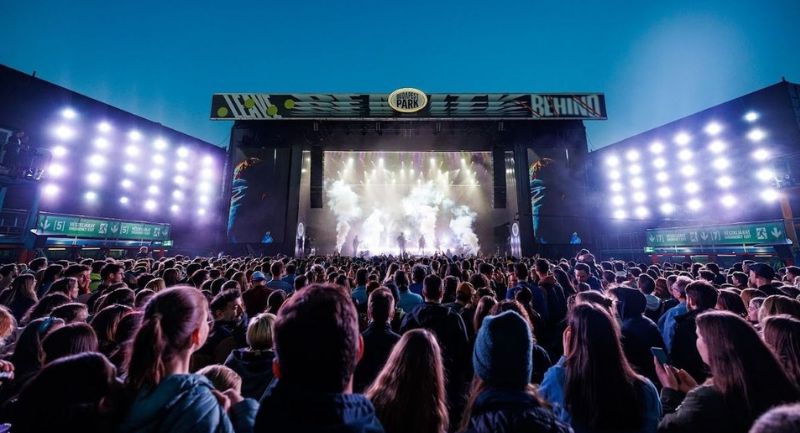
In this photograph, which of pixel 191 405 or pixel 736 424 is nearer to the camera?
pixel 191 405

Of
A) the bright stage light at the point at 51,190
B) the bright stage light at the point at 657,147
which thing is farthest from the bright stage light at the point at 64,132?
the bright stage light at the point at 657,147

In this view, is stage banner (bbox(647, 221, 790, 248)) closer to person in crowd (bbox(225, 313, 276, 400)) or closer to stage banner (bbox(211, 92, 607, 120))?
stage banner (bbox(211, 92, 607, 120))

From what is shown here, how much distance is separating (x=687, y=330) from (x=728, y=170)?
1056 inches

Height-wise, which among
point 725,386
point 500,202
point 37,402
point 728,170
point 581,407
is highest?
point 728,170

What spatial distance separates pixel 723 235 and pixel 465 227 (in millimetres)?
19153

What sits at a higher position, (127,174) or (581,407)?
(127,174)

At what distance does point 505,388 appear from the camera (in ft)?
4.91

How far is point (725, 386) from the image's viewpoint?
1.69 metres

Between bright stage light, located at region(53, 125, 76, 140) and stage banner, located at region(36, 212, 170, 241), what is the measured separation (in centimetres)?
634

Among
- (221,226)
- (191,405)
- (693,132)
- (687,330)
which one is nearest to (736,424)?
(687,330)

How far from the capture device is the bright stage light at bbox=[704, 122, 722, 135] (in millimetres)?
21578

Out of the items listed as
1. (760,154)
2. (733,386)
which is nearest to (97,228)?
(733,386)

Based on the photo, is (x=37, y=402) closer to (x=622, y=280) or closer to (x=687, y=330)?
(x=687, y=330)

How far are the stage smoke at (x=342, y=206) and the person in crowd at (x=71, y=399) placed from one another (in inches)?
1227
